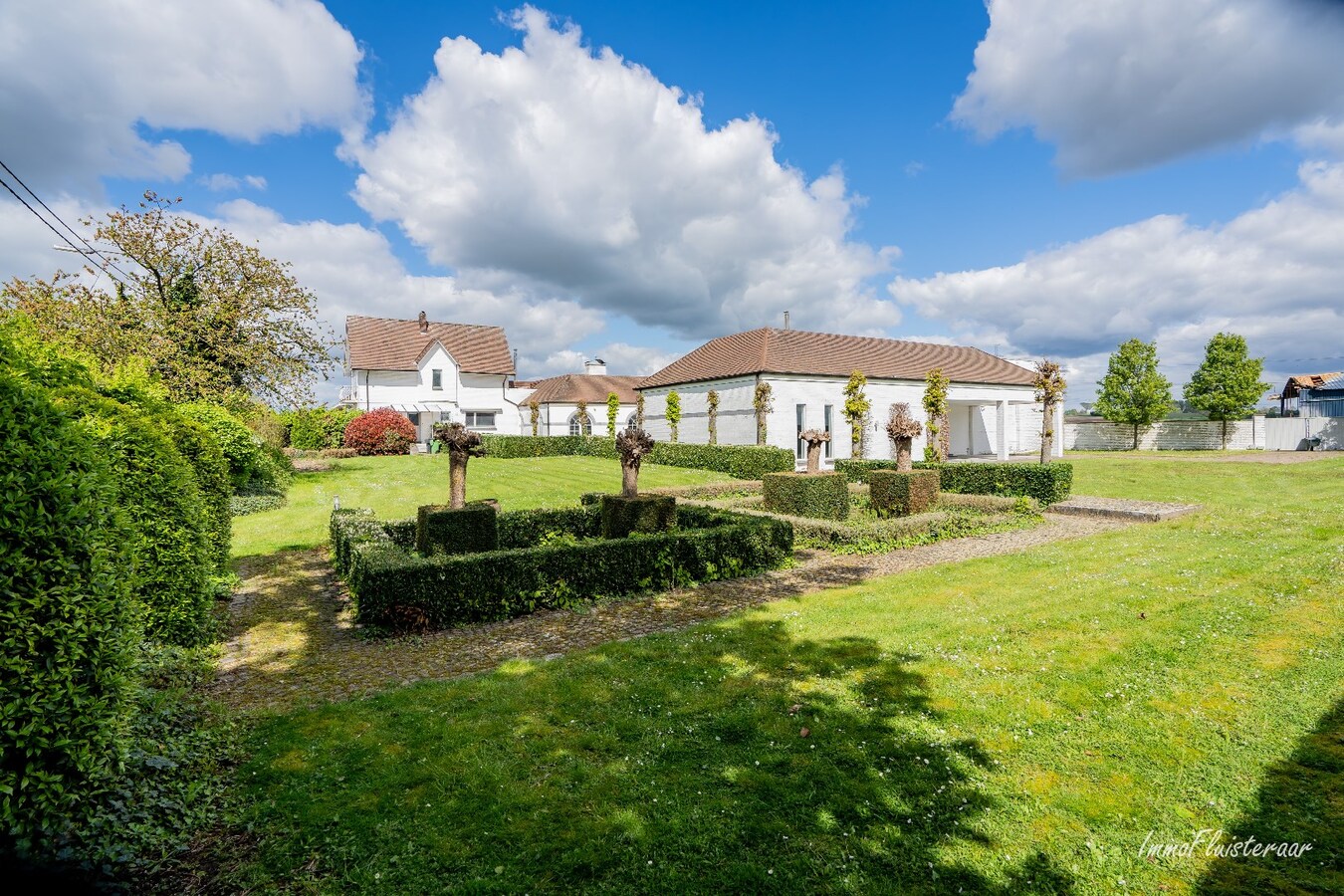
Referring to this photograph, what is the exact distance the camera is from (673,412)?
31.9 meters

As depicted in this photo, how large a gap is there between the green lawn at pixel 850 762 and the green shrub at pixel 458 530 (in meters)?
4.13

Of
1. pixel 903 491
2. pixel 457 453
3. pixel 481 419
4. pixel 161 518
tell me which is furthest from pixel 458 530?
pixel 481 419

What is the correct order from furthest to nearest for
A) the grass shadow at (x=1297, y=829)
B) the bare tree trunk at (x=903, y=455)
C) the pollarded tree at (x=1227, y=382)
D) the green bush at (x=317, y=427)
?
the pollarded tree at (x=1227, y=382)
the green bush at (x=317, y=427)
the bare tree trunk at (x=903, y=455)
the grass shadow at (x=1297, y=829)

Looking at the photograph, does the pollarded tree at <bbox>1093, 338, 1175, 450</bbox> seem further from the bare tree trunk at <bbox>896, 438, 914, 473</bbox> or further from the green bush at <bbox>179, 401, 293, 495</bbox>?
the green bush at <bbox>179, 401, 293, 495</bbox>

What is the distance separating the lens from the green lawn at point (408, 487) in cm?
1522

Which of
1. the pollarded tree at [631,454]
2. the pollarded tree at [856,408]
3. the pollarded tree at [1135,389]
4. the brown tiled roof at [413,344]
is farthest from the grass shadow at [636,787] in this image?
the pollarded tree at [1135,389]

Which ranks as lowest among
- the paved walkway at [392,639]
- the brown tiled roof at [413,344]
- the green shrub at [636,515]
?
the paved walkway at [392,639]

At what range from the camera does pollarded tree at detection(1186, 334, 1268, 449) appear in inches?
1531

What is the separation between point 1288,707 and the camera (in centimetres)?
480

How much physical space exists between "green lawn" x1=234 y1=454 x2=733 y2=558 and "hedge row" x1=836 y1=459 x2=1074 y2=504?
849 centimetres

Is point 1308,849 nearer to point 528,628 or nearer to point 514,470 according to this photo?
point 528,628

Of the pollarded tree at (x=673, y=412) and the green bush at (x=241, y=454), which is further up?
the pollarded tree at (x=673, y=412)

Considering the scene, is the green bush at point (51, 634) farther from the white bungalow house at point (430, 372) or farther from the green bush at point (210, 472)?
the white bungalow house at point (430, 372)

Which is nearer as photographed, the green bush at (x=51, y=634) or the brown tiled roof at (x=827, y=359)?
the green bush at (x=51, y=634)
